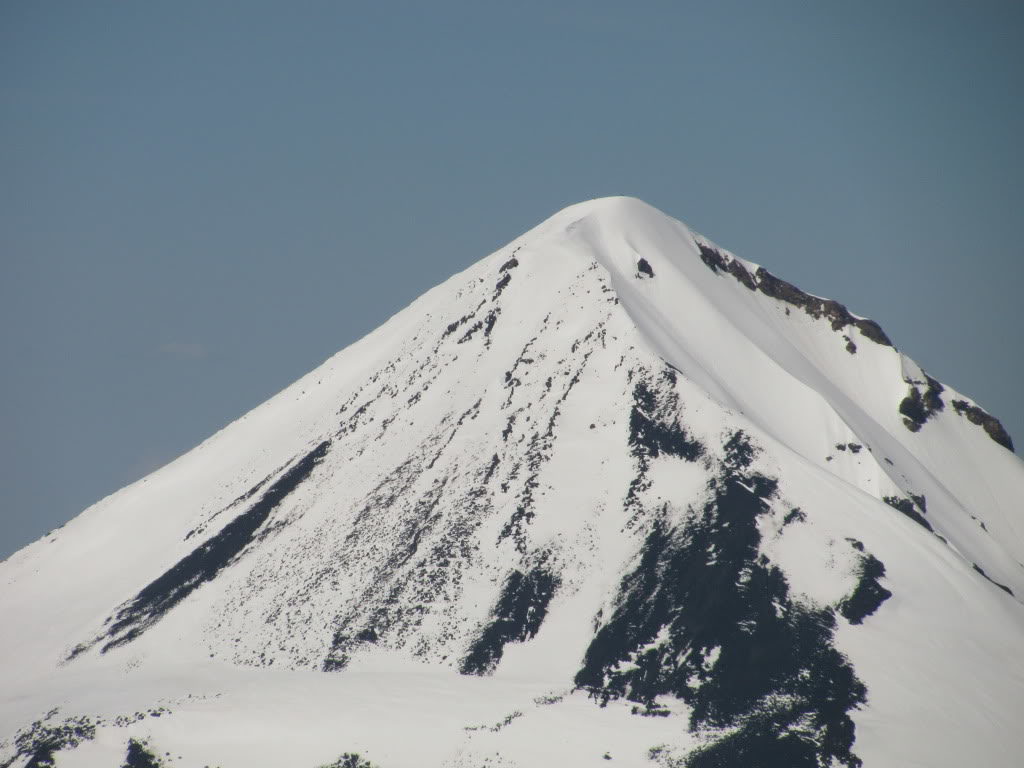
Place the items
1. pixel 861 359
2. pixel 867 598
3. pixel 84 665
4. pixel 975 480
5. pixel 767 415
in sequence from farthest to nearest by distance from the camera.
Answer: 1. pixel 861 359
2. pixel 975 480
3. pixel 767 415
4. pixel 84 665
5. pixel 867 598

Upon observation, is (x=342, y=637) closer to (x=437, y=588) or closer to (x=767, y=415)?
(x=437, y=588)

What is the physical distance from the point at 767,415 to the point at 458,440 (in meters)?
23.6

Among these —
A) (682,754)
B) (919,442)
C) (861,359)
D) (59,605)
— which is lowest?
(682,754)

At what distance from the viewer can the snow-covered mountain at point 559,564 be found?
5662 centimetres

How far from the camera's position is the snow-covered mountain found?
Result: 56.6 meters

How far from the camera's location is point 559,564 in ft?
228

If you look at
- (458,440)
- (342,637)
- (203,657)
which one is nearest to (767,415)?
(458,440)

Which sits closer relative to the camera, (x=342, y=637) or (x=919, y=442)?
(x=342, y=637)

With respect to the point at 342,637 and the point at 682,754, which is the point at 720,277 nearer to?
the point at 342,637

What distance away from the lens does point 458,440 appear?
82.6m

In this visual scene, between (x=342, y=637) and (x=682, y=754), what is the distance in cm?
2466

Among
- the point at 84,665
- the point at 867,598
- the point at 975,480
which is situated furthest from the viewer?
the point at 975,480

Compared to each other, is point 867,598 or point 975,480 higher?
point 975,480

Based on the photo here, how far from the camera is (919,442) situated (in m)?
106
